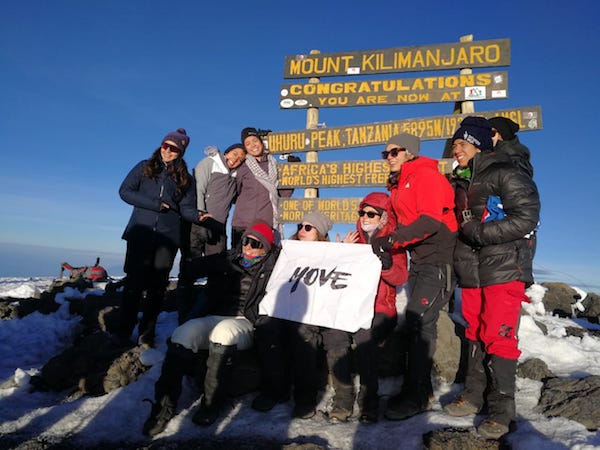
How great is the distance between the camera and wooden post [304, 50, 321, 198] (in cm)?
988

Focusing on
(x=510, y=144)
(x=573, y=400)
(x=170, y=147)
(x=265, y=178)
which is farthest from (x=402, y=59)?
(x=573, y=400)

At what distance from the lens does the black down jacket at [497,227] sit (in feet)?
12.9

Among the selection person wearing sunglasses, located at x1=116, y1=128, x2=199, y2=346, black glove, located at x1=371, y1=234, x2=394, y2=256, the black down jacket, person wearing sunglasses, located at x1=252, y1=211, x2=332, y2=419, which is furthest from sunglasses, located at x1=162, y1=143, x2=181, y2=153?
the black down jacket

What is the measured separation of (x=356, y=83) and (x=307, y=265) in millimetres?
6348

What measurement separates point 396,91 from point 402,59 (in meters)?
0.76

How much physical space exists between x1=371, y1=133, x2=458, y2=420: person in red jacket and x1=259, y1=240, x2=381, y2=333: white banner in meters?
0.34

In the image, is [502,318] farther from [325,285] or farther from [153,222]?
[153,222]

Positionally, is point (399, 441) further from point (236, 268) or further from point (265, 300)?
point (236, 268)

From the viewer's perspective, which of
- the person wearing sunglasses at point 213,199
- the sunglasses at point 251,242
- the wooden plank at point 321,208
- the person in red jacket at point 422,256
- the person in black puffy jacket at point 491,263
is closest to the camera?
the person in black puffy jacket at point 491,263

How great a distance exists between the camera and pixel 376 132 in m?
9.38

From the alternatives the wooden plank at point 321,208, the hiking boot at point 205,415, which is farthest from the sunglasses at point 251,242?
the wooden plank at point 321,208

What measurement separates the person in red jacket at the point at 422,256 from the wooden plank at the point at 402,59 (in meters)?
5.77

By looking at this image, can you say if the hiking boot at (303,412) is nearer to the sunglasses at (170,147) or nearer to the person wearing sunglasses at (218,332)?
the person wearing sunglasses at (218,332)

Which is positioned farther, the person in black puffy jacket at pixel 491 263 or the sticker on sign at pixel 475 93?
the sticker on sign at pixel 475 93
